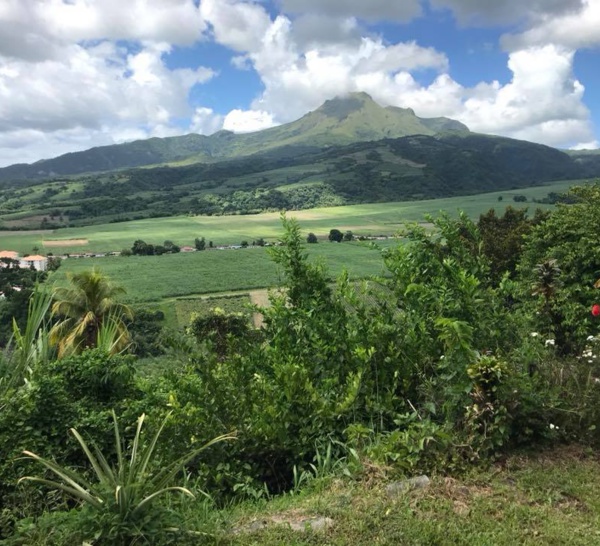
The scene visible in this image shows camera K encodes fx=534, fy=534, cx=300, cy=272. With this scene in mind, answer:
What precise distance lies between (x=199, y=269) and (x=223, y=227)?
4004 centimetres

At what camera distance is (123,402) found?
6121mm

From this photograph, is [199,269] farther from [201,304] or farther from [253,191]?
[253,191]

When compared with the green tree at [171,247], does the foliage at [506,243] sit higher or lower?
higher

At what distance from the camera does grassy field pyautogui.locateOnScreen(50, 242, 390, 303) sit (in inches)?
2525

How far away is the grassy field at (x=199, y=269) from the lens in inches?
2525

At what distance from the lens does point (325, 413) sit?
14.2ft

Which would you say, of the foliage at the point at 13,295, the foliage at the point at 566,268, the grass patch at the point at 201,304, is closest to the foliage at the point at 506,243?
the foliage at the point at 566,268

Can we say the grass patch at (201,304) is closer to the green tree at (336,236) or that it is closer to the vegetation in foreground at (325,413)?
the green tree at (336,236)

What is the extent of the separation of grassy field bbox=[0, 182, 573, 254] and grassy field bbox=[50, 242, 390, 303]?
1009 cm

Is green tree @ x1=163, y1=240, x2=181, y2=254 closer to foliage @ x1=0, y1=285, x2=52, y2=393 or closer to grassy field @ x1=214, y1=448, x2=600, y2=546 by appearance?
foliage @ x1=0, y1=285, x2=52, y2=393

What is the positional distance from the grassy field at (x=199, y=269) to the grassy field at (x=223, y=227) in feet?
33.1

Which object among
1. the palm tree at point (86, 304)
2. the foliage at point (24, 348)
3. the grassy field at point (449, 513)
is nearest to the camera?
the grassy field at point (449, 513)

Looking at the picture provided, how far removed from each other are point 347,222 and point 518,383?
107 metres

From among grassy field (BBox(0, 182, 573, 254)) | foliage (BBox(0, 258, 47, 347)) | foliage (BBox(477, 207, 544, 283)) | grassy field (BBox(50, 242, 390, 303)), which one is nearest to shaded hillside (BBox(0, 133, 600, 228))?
grassy field (BBox(0, 182, 573, 254))
